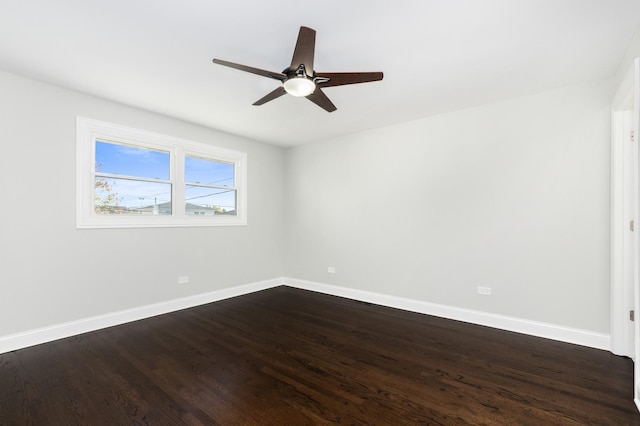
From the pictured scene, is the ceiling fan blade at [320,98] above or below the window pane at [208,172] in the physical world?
above

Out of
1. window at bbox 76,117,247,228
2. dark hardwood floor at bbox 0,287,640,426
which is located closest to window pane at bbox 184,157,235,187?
window at bbox 76,117,247,228

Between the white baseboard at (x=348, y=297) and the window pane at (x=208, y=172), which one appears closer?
the white baseboard at (x=348, y=297)

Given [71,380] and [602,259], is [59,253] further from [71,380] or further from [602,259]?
[602,259]

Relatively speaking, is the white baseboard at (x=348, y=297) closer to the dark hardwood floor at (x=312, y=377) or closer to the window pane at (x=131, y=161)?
the dark hardwood floor at (x=312, y=377)

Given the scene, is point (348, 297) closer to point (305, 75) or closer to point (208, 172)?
point (208, 172)

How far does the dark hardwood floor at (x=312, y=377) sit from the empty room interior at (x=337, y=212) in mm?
23

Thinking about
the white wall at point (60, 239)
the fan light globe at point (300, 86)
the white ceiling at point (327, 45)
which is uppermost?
the white ceiling at point (327, 45)

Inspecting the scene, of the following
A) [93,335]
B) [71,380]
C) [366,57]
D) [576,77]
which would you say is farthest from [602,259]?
[93,335]

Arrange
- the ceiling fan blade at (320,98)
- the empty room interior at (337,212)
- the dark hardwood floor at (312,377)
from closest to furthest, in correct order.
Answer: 1. the dark hardwood floor at (312,377)
2. the empty room interior at (337,212)
3. the ceiling fan blade at (320,98)

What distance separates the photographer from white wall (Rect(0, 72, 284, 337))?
2738 mm

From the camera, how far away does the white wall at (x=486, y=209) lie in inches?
112

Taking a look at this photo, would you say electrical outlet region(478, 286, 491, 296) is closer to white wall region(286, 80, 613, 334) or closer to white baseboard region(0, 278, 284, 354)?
white wall region(286, 80, 613, 334)

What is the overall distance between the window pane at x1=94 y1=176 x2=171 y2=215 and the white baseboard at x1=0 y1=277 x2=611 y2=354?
4.14ft

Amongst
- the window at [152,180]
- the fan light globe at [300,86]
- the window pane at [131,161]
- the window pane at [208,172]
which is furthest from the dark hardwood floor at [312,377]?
the fan light globe at [300,86]
